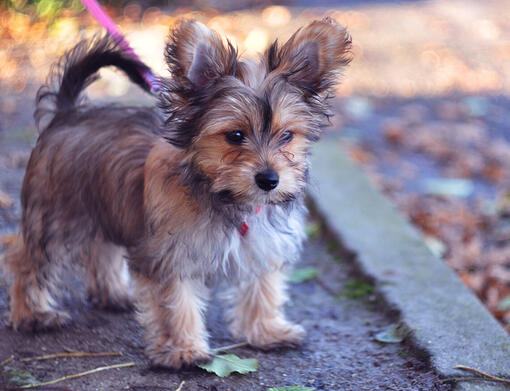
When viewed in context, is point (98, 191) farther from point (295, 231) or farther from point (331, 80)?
point (331, 80)

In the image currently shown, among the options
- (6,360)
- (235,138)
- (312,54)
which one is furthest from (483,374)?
(6,360)

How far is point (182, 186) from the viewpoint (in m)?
3.44

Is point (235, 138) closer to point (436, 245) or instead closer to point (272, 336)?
point (272, 336)

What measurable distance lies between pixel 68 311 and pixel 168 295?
1.06m

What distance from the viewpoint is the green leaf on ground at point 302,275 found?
5152 millimetres

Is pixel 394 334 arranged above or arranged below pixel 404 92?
below

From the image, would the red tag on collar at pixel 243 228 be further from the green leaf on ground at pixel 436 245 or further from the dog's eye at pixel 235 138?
the green leaf on ground at pixel 436 245

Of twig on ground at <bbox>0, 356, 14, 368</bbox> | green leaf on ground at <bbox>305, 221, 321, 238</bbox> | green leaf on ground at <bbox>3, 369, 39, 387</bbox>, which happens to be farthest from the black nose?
green leaf on ground at <bbox>305, 221, 321, 238</bbox>

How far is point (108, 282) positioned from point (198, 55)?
185 cm

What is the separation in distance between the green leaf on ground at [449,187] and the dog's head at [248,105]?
13.5 ft

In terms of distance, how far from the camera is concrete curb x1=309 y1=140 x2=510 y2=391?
3.62 m

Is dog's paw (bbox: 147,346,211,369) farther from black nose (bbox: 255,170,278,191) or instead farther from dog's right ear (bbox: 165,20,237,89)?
dog's right ear (bbox: 165,20,237,89)

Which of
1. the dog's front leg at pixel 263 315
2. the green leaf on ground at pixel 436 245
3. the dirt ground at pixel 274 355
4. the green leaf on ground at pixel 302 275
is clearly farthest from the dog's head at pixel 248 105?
the green leaf on ground at pixel 436 245

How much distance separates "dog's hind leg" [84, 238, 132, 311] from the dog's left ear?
5.65 ft
